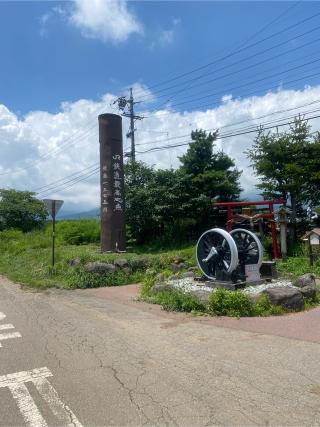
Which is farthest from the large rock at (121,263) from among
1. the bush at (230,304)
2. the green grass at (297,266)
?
the bush at (230,304)

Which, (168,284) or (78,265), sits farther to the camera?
(78,265)

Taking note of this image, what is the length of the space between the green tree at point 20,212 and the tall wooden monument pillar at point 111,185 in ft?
61.4

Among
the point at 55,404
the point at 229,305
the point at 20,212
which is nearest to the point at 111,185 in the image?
the point at 229,305

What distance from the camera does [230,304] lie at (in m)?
8.02

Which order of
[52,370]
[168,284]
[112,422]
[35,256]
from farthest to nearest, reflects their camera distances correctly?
[35,256], [168,284], [52,370], [112,422]

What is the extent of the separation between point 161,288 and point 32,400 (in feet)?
19.7

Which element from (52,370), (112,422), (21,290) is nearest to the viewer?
(112,422)

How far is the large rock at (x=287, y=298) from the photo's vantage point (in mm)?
8055

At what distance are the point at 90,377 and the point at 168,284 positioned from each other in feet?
18.1

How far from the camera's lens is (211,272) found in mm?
10570

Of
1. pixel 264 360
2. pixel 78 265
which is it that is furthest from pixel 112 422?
pixel 78 265

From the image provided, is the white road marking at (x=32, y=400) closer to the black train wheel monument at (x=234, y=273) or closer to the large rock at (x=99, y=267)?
the black train wheel monument at (x=234, y=273)

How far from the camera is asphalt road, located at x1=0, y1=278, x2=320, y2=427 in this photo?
3805mm

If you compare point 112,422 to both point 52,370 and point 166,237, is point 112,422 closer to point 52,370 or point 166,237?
point 52,370
